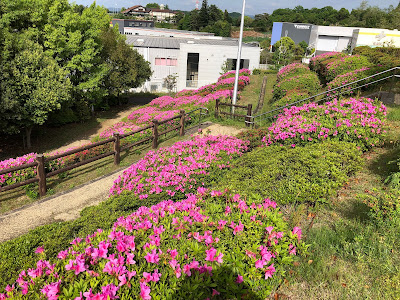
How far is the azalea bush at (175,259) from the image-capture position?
8.71 feet

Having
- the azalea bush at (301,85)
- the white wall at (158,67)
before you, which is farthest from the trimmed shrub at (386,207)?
the white wall at (158,67)

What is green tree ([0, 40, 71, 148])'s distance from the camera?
1485 cm

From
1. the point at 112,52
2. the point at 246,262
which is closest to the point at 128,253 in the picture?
the point at 246,262

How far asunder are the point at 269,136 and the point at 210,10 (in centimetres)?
11595

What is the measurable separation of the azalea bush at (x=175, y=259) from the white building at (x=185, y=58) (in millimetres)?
38231

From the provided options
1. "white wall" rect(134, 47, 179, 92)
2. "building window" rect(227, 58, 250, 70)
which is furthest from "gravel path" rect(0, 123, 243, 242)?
"building window" rect(227, 58, 250, 70)

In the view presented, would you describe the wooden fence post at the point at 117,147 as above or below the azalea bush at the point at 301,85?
below

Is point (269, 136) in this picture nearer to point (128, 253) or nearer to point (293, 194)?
point (293, 194)

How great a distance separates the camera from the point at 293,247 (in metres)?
3.67

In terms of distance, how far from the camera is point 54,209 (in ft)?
24.2

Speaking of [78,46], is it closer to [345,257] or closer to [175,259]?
[175,259]

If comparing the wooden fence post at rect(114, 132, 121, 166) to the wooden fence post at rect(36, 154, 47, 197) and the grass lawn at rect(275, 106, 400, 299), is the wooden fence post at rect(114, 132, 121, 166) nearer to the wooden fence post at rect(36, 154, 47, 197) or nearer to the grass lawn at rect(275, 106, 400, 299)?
the wooden fence post at rect(36, 154, 47, 197)

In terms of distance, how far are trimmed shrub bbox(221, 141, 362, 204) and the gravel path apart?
3.93m

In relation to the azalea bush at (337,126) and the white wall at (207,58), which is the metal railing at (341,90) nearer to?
the azalea bush at (337,126)
